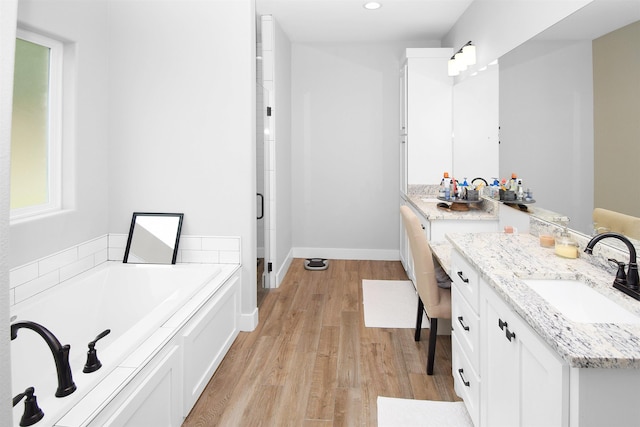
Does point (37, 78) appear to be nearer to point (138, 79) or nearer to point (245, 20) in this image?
point (138, 79)

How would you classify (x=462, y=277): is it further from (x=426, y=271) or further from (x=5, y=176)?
(x=5, y=176)

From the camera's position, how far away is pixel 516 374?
1.36 m

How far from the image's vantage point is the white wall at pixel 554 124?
1880mm

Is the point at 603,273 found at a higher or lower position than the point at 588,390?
higher

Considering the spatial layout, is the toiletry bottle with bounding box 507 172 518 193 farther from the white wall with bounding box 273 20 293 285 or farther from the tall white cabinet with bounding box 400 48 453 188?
the white wall with bounding box 273 20 293 285

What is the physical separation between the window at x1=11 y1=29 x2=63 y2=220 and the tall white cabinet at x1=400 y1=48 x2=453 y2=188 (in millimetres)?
3162

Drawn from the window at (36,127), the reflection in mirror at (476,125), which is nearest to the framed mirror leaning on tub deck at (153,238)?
the window at (36,127)

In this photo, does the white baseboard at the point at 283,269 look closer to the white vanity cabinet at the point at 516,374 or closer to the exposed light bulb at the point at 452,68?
the exposed light bulb at the point at 452,68

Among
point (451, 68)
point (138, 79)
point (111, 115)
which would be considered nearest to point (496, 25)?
point (451, 68)

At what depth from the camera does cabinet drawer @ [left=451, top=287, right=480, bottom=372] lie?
1791 mm

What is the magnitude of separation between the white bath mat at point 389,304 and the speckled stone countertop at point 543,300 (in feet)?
4.08

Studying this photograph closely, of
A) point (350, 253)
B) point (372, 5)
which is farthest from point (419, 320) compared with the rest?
point (372, 5)

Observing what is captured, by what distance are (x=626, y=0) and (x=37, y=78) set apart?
2.93 metres

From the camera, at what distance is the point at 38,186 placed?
249cm
